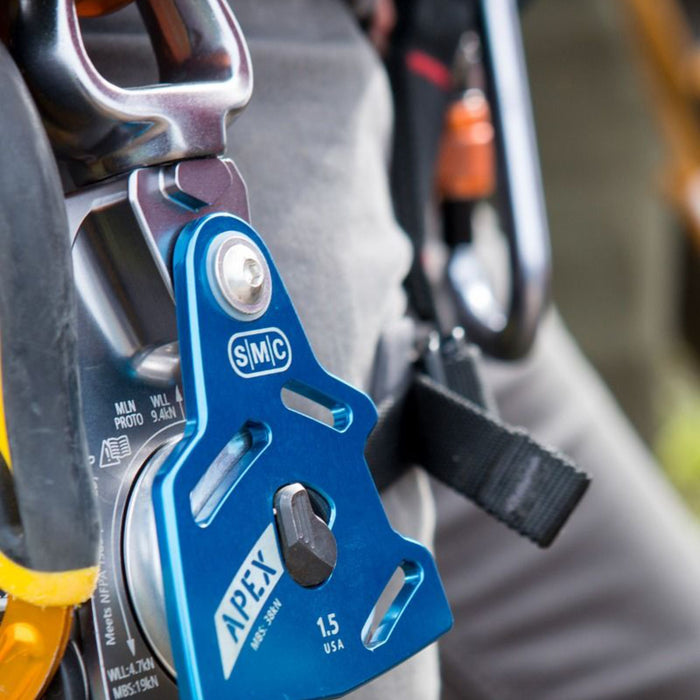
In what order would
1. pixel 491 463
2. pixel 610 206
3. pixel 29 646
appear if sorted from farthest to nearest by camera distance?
pixel 610 206, pixel 491 463, pixel 29 646

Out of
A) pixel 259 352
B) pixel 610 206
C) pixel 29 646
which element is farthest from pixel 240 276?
pixel 610 206

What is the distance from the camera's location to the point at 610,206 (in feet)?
10.8

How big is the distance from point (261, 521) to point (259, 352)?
0.06 meters

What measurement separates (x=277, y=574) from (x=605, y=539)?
61 centimetres

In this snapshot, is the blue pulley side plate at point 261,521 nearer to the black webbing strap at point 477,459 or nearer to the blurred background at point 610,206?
the black webbing strap at point 477,459

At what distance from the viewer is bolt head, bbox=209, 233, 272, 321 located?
15.5 inches

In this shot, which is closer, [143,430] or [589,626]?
[143,430]

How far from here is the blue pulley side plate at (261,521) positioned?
14.1 inches

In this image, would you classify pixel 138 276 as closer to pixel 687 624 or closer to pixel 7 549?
pixel 7 549

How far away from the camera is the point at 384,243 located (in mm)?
608

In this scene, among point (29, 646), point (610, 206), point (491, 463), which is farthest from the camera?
point (610, 206)

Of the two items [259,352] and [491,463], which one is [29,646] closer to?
[259,352]

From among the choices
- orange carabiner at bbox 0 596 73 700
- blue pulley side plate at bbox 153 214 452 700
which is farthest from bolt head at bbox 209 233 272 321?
orange carabiner at bbox 0 596 73 700

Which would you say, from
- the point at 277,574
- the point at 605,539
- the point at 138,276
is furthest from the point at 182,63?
the point at 605,539
